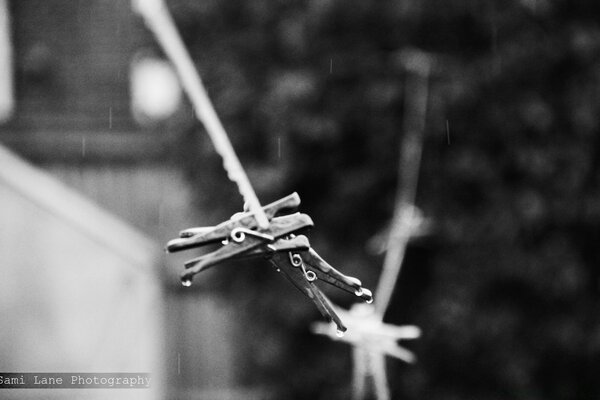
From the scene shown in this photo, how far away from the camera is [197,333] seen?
4.63 metres

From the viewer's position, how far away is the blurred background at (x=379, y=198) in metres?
3.38

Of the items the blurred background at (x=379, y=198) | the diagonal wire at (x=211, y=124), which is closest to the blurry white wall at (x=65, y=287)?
the blurred background at (x=379, y=198)

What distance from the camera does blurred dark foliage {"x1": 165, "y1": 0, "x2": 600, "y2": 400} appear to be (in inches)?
133

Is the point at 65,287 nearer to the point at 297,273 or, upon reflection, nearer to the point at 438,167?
the point at 438,167

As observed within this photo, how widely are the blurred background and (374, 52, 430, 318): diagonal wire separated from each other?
0.04m

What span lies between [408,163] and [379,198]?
0.70ft

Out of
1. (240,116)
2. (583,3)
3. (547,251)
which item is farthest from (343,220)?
(583,3)

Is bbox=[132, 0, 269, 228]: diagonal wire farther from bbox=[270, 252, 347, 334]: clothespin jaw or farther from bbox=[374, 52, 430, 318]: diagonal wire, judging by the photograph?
bbox=[374, 52, 430, 318]: diagonal wire

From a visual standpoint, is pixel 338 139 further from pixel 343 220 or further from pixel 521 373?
pixel 521 373

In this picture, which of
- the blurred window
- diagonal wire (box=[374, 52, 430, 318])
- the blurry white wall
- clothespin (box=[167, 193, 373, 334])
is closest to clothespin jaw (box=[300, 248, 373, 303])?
clothespin (box=[167, 193, 373, 334])

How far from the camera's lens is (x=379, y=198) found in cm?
353

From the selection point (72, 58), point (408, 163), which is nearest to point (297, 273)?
point (408, 163)

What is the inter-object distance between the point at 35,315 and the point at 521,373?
2078 mm

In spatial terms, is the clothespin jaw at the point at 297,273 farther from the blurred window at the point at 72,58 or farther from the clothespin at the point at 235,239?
the blurred window at the point at 72,58
